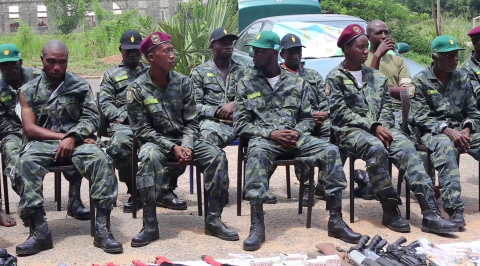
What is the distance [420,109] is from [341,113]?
84 cm

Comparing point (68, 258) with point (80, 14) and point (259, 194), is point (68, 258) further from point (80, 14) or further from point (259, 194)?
point (80, 14)

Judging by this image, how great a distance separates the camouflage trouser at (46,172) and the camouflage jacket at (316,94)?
2.25 metres

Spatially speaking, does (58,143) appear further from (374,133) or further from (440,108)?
(440,108)

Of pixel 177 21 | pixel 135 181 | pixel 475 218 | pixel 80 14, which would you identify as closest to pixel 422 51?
pixel 177 21

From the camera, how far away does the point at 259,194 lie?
5.63m

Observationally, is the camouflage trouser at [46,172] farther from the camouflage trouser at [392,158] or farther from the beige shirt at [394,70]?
the beige shirt at [394,70]

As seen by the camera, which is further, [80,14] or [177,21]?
[80,14]

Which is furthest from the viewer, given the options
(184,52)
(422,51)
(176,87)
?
(422,51)

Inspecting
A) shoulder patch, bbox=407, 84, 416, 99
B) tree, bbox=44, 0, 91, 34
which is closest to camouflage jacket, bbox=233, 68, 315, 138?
shoulder patch, bbox=407, 84, 416, 99

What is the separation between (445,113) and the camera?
660 centimetres

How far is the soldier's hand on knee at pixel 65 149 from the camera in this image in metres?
5.58

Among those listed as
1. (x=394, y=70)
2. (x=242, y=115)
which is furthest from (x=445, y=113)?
(x=242, y=115)

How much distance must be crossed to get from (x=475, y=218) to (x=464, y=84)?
1.31 meters

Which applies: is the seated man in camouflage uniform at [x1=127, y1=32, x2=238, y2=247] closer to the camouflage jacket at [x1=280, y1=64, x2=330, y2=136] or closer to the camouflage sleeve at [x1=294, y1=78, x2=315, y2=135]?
the camouflage sleeve at [x1=294, y1=78, x2=315, y2=135]
